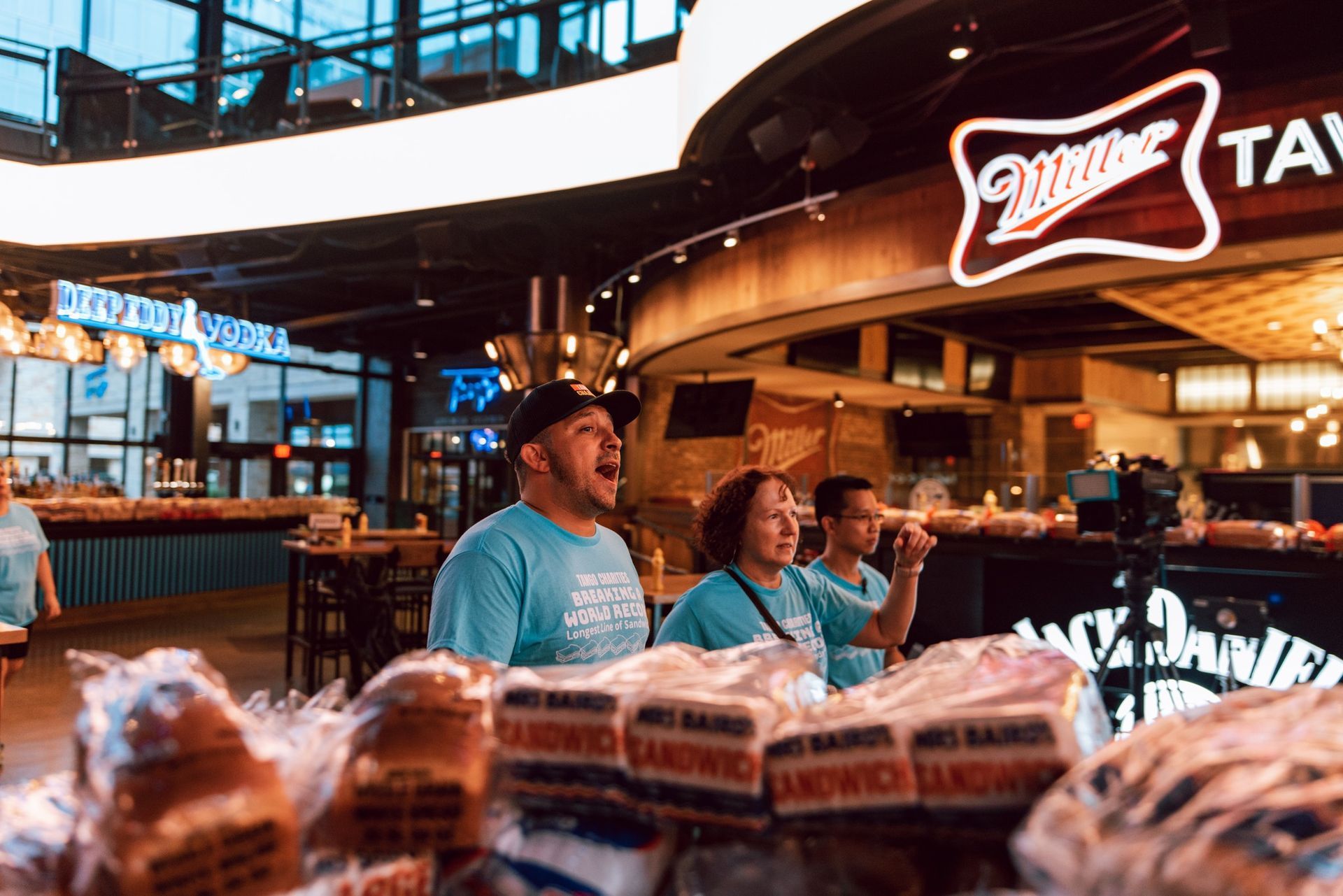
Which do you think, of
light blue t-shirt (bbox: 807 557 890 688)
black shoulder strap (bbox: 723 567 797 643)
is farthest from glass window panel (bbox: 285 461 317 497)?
black shoulder strap (bbox: 723 567 797 643)

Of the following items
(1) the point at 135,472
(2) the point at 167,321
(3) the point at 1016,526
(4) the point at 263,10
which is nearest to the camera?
(3) the point at 1016,526

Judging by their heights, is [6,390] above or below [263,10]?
below

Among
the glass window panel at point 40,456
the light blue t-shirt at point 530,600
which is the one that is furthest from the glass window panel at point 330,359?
the light blue t-shirt at point 530,600

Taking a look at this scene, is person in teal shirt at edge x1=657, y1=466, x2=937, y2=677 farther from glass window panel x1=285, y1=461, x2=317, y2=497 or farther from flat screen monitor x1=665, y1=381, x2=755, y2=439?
glass window panel x1=285, y1=461, x2=317, y2=497

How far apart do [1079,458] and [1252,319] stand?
5.95 m

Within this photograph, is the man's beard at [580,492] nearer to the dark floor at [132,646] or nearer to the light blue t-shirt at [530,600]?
the light blue t-shirt at [530,600]

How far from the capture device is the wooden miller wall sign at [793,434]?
1312 centimetres

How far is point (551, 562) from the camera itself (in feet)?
6.74

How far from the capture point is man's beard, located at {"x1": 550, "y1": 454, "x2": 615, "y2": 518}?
2195 millimetres

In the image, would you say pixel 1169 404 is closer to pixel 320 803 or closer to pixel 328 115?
pixel 328 115

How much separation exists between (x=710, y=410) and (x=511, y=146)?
8.18 metres

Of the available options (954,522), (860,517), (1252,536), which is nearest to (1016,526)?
(954,522)

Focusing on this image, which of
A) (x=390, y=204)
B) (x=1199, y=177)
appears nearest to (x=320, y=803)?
(x=390, y=204)

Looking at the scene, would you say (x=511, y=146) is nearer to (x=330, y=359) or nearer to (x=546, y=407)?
(x=546, y=407)
